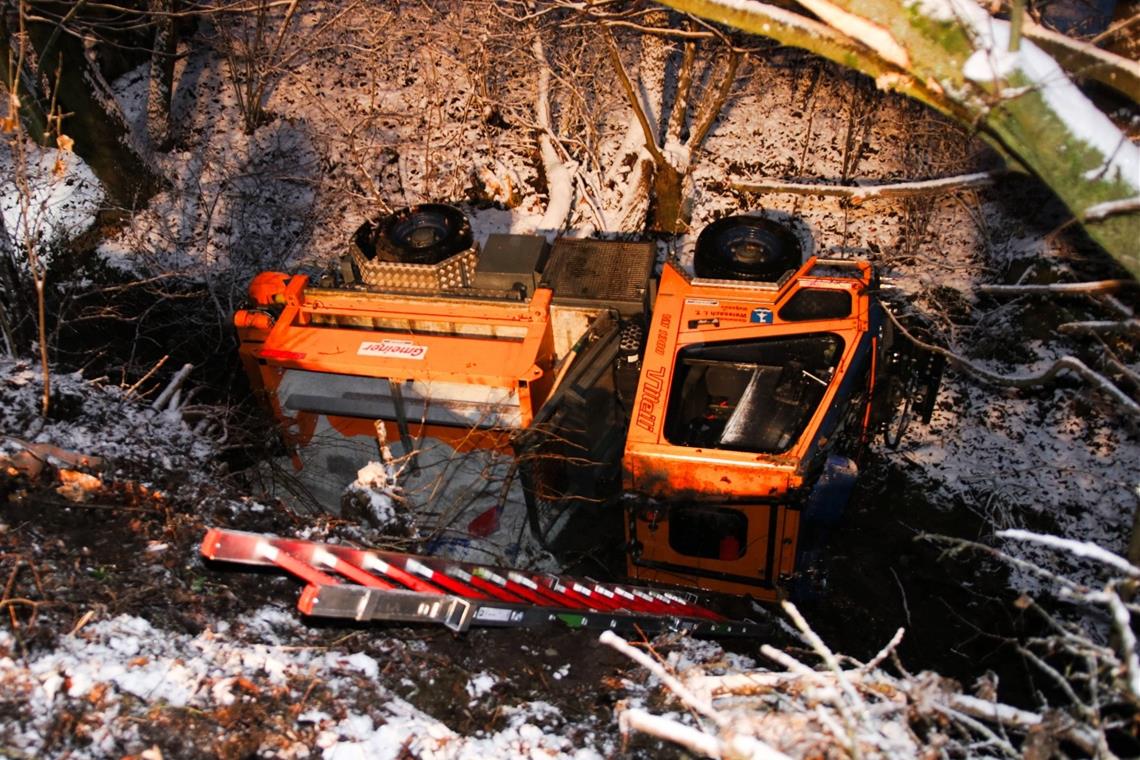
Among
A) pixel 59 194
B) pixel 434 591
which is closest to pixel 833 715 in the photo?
pixel 434 591

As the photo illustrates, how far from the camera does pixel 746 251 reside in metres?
7.75

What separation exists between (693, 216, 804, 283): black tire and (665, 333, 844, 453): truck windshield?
764mm

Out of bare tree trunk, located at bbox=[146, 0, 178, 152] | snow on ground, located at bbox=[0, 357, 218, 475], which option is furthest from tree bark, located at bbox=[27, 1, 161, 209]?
snow on ground, located at bbox=[0, 357, 218, 475]

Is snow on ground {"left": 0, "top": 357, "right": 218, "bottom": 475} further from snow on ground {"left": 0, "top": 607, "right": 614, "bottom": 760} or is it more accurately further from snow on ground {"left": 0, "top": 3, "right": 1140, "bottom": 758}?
snow on ground {"left": 0, "top": 607, "right": 614, "bottom": 760}

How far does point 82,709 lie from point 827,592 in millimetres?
5984

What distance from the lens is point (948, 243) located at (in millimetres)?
11695

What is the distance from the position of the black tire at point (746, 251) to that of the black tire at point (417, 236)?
2.15m

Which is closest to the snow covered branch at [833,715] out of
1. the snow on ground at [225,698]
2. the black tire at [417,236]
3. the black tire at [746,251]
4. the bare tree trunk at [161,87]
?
the snow on ground at [225,698]

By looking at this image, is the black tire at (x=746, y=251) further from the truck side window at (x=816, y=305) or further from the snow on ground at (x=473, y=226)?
the snow on ground at (x=473, y=226)

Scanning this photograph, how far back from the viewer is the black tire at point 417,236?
775 cm

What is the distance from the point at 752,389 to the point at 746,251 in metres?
1.37

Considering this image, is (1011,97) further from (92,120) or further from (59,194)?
(59,194)

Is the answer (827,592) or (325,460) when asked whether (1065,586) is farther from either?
(325,460)

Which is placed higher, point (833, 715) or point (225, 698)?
point (833, 715)
